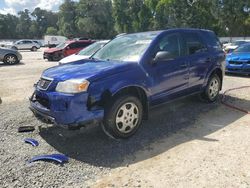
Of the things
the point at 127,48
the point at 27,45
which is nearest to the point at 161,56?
the point at 127,48

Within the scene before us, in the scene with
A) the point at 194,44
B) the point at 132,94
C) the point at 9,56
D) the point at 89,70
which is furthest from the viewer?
the point at 9,56

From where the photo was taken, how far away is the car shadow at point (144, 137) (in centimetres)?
482

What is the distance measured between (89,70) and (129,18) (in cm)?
6708

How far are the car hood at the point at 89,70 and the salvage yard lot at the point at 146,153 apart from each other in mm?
1099

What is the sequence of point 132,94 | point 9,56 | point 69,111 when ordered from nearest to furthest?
point 69,111 < point 132,94 < point 9,56

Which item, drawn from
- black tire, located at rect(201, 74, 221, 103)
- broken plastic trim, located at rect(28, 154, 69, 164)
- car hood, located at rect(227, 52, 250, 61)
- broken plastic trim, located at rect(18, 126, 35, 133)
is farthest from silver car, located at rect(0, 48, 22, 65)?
broken plastic trim, located at rect(28, 154, 69, 164)

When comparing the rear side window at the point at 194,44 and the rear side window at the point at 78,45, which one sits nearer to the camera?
the rear side window at the point at 194,44

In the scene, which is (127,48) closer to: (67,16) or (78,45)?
(78,45)

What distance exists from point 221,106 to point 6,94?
243 inches

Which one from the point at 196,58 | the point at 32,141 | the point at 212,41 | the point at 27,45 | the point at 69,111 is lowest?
the point at 27,45

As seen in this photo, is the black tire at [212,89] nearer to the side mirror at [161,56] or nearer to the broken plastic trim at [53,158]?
the side mirror at [161,56]

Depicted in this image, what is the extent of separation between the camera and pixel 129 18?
70375 mm

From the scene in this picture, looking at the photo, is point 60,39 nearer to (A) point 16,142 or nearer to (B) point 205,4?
(B) point 205,4

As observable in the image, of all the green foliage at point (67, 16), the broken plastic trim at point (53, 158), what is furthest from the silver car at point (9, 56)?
the green foliage at point (67, 16)
